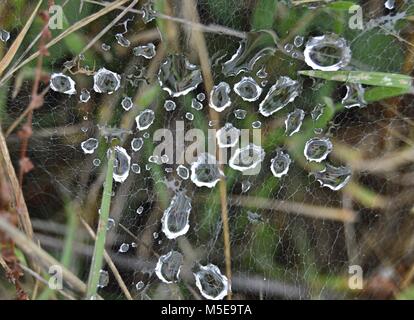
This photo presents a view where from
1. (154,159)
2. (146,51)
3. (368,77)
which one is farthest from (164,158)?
(368,77)

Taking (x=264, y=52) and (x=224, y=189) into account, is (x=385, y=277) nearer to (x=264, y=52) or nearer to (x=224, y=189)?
(x=224, y=189)

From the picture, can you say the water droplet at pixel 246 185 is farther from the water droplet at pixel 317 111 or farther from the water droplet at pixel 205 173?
the water droplet at pixel 317 111

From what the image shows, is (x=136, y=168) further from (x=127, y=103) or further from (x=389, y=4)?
(x=389, y=4)

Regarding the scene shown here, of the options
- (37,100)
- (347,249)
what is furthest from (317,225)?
(37,100)

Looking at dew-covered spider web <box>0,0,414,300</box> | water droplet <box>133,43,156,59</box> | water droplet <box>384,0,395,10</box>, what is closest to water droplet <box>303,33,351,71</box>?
dew-covered spider web <box>0,0,414,300</box>

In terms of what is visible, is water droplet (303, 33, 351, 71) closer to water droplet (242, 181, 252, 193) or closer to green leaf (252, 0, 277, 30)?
green leaf (252, 0, 277, 30)

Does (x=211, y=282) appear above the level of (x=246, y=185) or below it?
below
